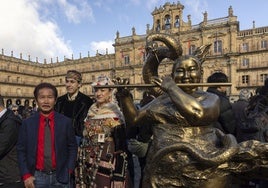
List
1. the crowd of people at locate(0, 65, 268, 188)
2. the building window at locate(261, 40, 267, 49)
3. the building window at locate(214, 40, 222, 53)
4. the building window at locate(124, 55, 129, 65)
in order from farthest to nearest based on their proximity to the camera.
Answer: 1. the building window at locate(124, 55, 129, 65)
2. the building window at locate(214, 40, 222, 53)
3. the building window at locate(261, 40, 267, 49)
4. the crowd of people at locate(0, 65, 268, 188)

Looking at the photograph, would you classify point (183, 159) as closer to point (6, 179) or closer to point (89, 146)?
point (89, 146)

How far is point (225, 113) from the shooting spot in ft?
12.2

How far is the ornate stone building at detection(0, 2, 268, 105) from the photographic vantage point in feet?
119

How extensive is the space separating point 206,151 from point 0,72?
170 ft

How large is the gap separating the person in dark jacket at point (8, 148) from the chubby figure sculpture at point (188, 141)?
5.19ft

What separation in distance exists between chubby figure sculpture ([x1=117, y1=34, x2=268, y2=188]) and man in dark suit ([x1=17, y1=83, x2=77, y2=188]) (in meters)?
0.97

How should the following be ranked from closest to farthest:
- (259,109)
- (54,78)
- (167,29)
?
(259,109) < (167,29) < (54,78)

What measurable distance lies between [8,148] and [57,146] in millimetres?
719

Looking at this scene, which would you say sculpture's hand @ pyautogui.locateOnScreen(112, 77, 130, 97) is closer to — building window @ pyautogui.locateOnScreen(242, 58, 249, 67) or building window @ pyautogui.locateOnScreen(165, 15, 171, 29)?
building window @ pyautogui.locateOnScreen(242, 58, 249, 67)

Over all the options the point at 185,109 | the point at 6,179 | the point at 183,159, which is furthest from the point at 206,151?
the point at 6,179

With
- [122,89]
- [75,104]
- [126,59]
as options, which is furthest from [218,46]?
[122,89]

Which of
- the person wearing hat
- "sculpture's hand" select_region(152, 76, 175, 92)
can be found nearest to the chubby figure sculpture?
"sculpture's hand" select_region(152, 76, 175, 92)

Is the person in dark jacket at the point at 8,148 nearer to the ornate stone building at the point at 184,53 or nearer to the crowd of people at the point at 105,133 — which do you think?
the crowd of people at the point at 105,133

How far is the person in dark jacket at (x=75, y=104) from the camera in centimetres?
395
